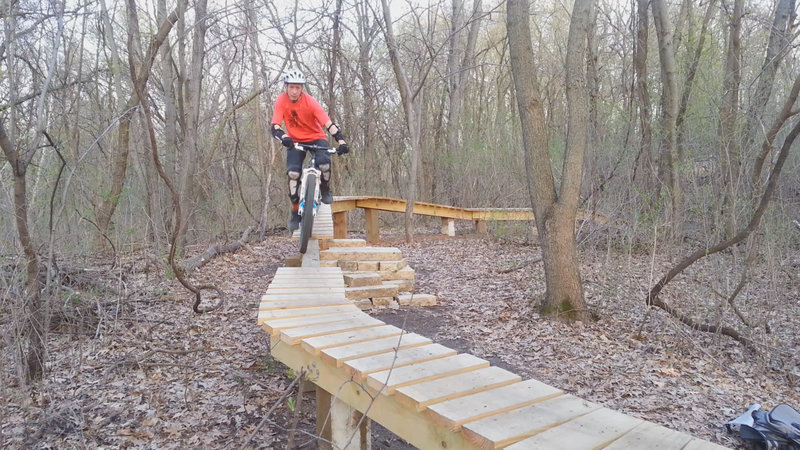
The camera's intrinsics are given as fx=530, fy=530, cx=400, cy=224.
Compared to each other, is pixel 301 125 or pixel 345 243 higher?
pixel 301 125

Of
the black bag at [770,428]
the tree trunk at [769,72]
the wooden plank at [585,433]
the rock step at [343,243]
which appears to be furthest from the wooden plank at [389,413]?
the tree trunk at [769,72]

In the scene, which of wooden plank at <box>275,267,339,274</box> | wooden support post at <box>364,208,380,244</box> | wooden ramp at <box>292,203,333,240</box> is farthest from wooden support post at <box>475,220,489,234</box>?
wooden plank at <box>275,267,339,274</box>

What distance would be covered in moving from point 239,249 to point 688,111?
27.0 feet

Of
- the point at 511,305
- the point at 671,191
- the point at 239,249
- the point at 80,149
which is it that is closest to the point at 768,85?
the point at 671,191

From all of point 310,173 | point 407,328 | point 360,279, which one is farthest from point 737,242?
point 310,173

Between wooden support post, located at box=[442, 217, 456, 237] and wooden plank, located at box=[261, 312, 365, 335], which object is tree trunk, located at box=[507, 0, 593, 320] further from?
wooden support post, located at box=[442, 217, 456, 237]

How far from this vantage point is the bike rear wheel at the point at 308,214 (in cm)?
592

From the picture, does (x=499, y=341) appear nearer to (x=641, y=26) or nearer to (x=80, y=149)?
(x=641, y=26)

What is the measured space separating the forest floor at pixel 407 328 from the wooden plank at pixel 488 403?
1.58 feet

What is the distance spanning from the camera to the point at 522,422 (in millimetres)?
2059

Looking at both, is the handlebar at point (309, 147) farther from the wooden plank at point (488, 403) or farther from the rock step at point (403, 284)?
the wooden plank at point (488, 403)

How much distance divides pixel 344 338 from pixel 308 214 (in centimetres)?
300

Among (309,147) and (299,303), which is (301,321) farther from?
(309,147)

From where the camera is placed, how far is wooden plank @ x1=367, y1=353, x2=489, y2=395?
239 cm
